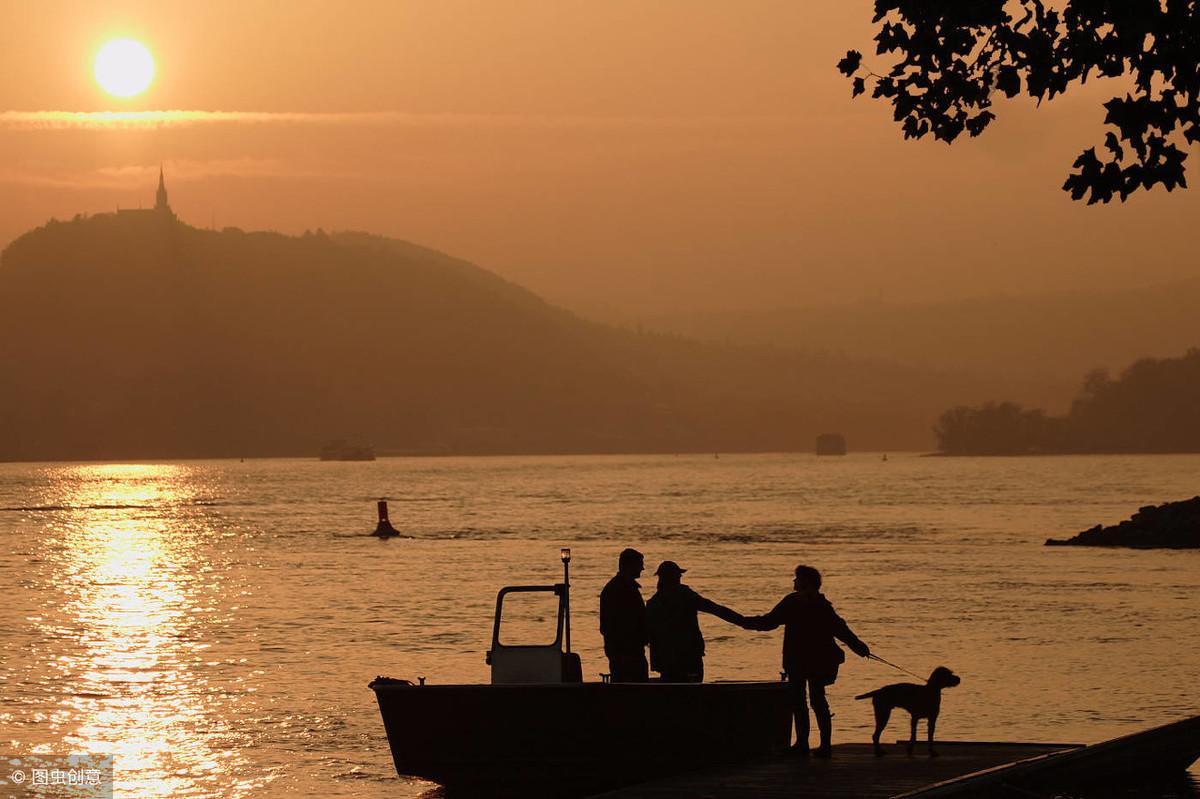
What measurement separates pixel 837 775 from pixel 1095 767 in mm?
2896

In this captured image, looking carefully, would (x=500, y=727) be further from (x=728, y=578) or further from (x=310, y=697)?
(x=728, y=578)

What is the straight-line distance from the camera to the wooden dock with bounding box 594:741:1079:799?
17.4 meters

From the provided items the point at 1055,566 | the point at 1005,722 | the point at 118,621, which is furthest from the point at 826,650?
the point at 1055,566

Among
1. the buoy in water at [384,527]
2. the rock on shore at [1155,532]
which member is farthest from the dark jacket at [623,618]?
the buoy in water at [384,527]

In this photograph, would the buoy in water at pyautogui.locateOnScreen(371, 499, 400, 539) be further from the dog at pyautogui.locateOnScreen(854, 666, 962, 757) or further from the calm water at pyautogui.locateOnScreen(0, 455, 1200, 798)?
the dog at pyautogui.locateOnScreen(854, 666, 962, 757)

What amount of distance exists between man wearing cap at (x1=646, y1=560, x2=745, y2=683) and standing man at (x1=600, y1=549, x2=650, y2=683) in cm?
15

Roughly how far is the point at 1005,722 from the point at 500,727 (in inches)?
538

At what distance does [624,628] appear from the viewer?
19.4 metres

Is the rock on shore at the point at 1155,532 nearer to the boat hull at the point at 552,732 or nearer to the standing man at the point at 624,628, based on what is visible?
the boat hull at the point at 552,732

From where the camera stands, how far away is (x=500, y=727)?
19.2 metres

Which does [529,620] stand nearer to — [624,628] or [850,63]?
[624,628]

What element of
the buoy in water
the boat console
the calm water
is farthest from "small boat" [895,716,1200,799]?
the buoy in water

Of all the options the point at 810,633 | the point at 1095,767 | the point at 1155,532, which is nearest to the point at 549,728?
the point at 810,633

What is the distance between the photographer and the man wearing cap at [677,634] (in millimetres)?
19453
